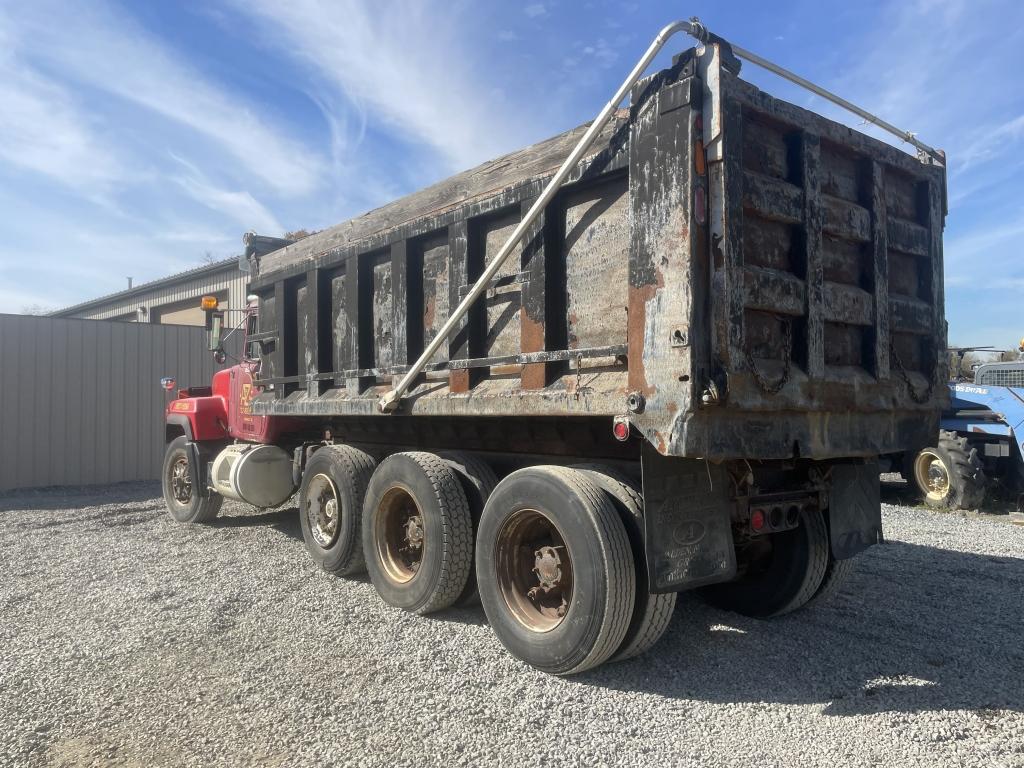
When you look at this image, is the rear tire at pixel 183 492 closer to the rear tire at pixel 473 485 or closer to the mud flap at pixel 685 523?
the rear tire at pixel 473 485

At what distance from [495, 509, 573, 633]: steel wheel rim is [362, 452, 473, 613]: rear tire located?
54 centimetres

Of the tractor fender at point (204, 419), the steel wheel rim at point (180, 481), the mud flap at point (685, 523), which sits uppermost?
the tractor fender at point (204, 419)

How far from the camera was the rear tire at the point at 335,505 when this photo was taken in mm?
5625

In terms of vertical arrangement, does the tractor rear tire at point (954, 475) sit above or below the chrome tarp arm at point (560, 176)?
below

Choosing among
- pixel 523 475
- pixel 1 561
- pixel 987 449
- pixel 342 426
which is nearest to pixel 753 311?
pixel 523 475

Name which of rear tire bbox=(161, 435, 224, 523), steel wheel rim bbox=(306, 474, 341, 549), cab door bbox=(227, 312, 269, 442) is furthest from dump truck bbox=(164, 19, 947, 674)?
rear tire bbox=(161, 435, 224, 523)

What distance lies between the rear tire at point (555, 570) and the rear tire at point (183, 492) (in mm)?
5134

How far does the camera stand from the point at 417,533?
5023 millimetres

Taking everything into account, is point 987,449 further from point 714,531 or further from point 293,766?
point 293,766

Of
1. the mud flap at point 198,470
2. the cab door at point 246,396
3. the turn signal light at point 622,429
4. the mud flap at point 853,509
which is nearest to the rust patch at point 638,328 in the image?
the turn signal light at point 622,429

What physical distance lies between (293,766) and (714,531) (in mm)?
2150

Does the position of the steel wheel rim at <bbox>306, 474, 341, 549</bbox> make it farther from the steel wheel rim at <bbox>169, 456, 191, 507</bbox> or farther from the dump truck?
the steel wheel rim at <bbox>169, 456, 191, 507</bbox>

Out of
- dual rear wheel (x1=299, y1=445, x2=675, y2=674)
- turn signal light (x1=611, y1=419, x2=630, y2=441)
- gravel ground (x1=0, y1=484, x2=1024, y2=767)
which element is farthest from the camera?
dual rear wheel (x1=299, y1=445, x2=675, y2=674)

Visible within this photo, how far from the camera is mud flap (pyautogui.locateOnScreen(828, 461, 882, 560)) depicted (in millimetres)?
4285
